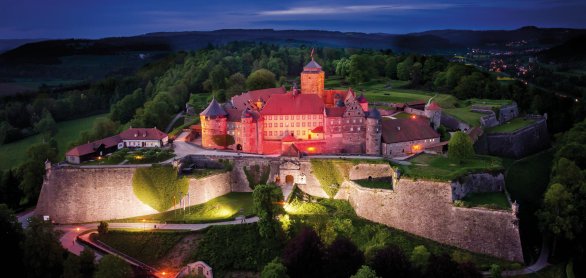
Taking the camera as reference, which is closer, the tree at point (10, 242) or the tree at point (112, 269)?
the tree at point (112, 269)

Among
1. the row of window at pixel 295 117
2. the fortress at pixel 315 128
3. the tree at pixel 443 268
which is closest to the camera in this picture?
the tree at pixel 443 268

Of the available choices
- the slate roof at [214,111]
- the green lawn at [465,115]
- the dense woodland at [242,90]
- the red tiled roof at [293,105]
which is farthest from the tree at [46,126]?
the green lawn at [465,115]

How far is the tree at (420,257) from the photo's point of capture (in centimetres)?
3424

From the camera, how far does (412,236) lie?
39.5 m

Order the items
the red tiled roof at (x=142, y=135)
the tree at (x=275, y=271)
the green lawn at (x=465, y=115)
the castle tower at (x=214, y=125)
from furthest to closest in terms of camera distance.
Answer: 1. the green lawn at (x=465, y=115)
2. the red tiled roof at (x=142, y=135)
3. the castle tower at (x=214, y=125)
4. the tree at (x=275, y=271)

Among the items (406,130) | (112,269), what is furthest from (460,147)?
(112,269)

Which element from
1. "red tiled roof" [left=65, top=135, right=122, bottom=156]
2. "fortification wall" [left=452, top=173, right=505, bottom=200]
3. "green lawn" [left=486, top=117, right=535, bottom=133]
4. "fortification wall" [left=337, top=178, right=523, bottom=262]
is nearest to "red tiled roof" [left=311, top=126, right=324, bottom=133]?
"fortification wall" [left=337, top=178, right=523, bottom=262]

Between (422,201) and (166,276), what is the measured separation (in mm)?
19930

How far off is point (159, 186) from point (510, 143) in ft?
120

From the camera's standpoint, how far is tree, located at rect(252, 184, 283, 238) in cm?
3847

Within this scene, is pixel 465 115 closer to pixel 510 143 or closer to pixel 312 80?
pixel 510 143

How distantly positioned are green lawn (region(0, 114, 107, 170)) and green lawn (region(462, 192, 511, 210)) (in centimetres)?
5056

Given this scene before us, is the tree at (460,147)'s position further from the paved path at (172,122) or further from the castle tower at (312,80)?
the paved path at (172,122)

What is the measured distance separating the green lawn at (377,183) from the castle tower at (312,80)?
14.7m
